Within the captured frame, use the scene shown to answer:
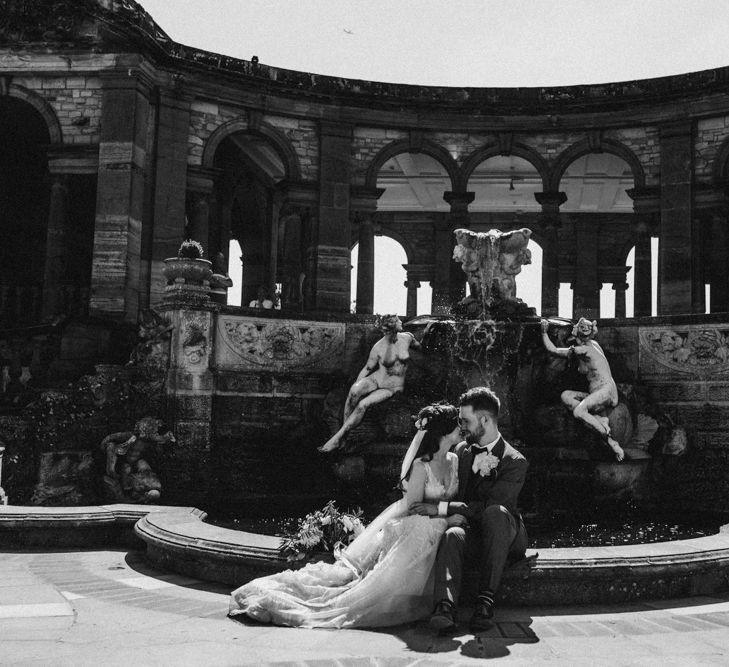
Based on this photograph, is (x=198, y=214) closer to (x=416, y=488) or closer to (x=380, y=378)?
(x=380, y=378)

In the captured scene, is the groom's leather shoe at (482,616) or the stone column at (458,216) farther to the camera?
the stone column at (458,216)

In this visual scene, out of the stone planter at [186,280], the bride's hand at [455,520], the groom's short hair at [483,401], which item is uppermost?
the stone planter at [186,280]

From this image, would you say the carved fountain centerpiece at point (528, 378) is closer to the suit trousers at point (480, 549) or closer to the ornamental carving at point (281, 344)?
the ornamental carving at point (281, 344)

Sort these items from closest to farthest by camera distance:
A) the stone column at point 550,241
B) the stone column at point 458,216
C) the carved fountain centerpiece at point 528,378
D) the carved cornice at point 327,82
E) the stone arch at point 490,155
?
the carved fountain centerpiece at point 528,378 < the carved cornice at point 327,82 < the stone column at point 550,241 < the stone column at point 458,216 < the stone arch at point 490,155

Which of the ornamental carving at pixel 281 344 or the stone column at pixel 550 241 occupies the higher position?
the stone column at pixel 550 241

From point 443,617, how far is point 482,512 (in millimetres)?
765

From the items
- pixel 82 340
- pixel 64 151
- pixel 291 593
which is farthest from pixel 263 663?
pixel 64 151

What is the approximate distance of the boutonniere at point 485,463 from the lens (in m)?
5.07

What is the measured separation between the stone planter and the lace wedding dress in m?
7.33

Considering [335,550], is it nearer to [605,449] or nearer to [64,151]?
[605,449]

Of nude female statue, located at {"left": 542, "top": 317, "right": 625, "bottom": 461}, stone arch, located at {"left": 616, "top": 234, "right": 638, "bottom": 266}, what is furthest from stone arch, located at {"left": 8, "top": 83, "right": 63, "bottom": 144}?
stone arch, located at {"left": 616, "top": 234, "right": 638, "bottom": 266}

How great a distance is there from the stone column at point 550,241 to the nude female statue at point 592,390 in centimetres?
830

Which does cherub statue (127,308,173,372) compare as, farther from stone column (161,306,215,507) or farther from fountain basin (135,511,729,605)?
fountain basin (135,511,729,605)

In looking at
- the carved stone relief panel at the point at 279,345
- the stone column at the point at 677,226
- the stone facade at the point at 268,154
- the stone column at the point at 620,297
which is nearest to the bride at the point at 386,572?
the carved stone relief panel at the point at 279,345
